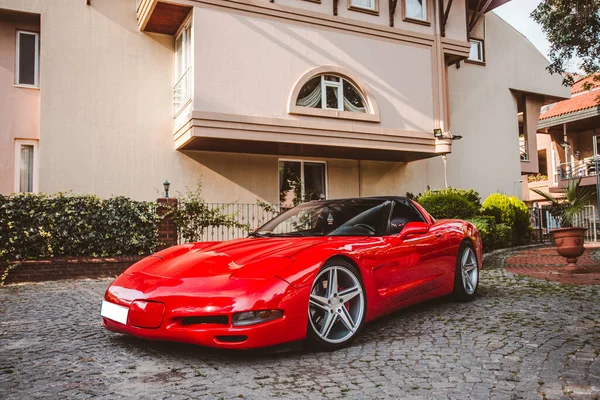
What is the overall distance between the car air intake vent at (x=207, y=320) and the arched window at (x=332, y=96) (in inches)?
367

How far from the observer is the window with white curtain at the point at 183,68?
12.0 metres

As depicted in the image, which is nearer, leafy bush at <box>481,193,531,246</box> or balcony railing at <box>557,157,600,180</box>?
leafy bush at <box>481,193,531,246</box>

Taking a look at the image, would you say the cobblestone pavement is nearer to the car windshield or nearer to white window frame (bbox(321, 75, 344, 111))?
the car windshield

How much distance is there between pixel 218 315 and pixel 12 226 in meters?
7.02

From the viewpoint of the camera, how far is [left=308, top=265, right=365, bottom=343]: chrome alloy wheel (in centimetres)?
388

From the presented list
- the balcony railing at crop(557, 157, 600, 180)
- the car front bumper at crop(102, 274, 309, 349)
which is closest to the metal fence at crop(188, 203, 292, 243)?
the car front bumper at crop(102, 274, 309, 349)

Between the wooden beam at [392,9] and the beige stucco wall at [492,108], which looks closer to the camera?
the wooden beam at [392,9]

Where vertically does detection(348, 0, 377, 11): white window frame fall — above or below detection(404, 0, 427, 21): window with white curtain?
below

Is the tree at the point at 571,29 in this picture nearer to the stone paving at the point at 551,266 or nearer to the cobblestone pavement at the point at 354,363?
the stone paving at the point at 551,266

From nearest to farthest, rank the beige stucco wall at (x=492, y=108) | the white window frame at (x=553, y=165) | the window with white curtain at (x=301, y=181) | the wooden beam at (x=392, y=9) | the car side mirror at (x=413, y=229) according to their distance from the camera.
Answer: the car side mirror at (x=413, y=229), the wooden beam at (x=392, y=9), the window with white curtain at (x=301, y=181), the beige stucco wall at (x=492, y=108), the white window frame at (x=553, y=165)

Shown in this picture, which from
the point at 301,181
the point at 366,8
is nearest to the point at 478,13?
the point at 366,8

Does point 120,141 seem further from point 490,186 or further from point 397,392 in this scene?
point 490,186

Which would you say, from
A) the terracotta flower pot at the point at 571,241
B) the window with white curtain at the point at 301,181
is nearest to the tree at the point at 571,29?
the terracotta flower pot at the point at 571,241

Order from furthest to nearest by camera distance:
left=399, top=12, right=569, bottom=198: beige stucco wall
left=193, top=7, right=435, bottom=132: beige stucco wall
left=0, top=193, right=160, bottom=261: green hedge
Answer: left=399, top=12, right=569, bottom=198: beige stucco wall → left=193, top=7, right=435, bottom=132: beige stucco wall → left=0, top=193, right=160, bottom=261: green hedge
